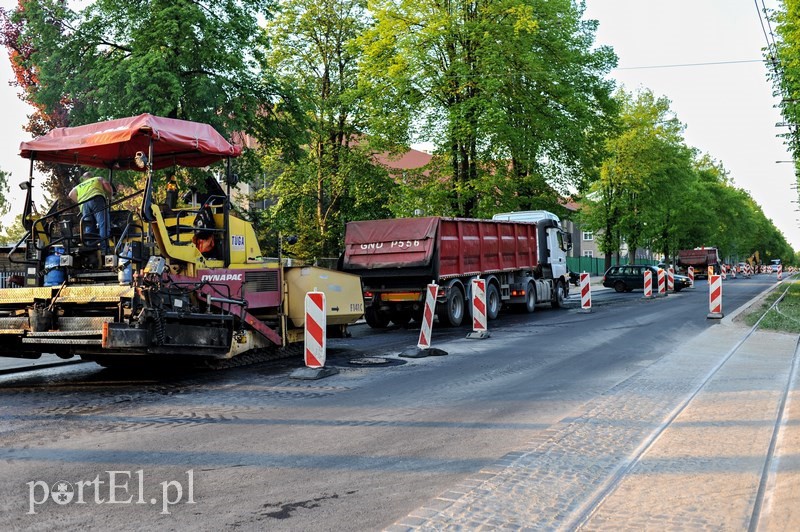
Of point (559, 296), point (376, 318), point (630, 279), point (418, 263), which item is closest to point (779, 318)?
point (559, 296)

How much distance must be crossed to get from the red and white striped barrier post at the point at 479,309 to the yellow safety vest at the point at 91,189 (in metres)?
7.57

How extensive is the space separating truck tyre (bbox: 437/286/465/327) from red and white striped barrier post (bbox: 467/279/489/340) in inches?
107

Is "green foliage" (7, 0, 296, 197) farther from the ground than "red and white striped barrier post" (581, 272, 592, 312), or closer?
farther from the ground

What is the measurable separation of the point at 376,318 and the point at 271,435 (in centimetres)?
1160

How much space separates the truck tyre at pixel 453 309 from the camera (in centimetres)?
1700

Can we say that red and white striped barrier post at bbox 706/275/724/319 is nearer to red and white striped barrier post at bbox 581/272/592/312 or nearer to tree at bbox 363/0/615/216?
red and white striped barrier post at bbox 581/272/592/312

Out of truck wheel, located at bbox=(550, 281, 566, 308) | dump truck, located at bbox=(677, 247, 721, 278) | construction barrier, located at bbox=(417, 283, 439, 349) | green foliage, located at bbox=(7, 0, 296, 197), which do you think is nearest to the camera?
construction barrier, located at bbox=(417, 283, 439, 349)

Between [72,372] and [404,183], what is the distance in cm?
2142

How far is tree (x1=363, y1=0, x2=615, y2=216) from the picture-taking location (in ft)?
86.1

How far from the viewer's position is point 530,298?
2200cm

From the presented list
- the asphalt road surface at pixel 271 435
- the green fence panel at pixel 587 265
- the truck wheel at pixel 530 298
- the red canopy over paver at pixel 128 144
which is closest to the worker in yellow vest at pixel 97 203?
the red canopy over paver at pixel 128 144

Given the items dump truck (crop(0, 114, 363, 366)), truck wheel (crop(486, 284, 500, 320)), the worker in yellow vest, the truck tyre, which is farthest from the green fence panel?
the worker in yellow vest

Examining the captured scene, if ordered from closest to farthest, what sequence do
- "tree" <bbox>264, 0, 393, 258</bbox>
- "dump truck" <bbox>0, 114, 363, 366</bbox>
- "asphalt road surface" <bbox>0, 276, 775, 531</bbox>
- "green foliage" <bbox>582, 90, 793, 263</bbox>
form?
"asphalt road surface" <bbox>0, 276, 775, 531</bbox> < "dump truck" <bbox>0, 114, 363, 366</bbox> < "tree" <bbox>264, 0, 393, 258</bbox> < "green foliage" <bbox>582, 90, 793, 263</bbox>

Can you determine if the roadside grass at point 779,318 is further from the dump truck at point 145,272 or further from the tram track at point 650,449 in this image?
the dump truck at point 145,272
